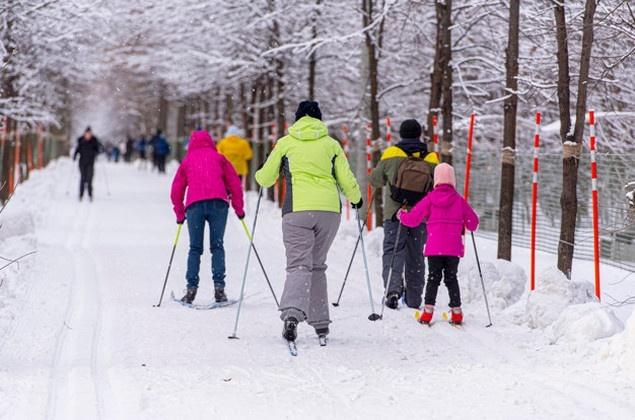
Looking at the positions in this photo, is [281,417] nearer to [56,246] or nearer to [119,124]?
[56,246]

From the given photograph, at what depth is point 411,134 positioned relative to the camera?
402 inches

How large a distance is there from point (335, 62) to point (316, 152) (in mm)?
19256

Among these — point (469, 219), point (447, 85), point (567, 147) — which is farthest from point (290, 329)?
point (447, 85)

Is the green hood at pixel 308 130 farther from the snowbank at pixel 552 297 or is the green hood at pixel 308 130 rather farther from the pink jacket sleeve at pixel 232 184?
the snowbank at pixel 552 297

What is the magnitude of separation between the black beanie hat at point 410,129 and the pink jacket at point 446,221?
123cm

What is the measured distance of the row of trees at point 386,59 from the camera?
12.0m

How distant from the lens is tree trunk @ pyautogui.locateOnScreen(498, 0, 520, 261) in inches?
467

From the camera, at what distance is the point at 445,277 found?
9125 mm

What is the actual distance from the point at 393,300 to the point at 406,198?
103 centimetres

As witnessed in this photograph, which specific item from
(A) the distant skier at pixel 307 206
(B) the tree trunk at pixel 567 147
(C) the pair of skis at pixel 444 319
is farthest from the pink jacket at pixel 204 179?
(B) the tree trunk at pixel 567 147

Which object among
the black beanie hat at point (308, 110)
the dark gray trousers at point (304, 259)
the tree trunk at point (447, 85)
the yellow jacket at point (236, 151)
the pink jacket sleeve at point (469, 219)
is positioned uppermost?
the tree trunk at point (447, 85)

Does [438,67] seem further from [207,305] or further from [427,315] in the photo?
[427,315]

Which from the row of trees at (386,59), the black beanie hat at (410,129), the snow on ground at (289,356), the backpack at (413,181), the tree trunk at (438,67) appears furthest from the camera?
the tree trunk at (438,67)

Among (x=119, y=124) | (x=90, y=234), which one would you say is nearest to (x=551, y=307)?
(x=90, y=234)
